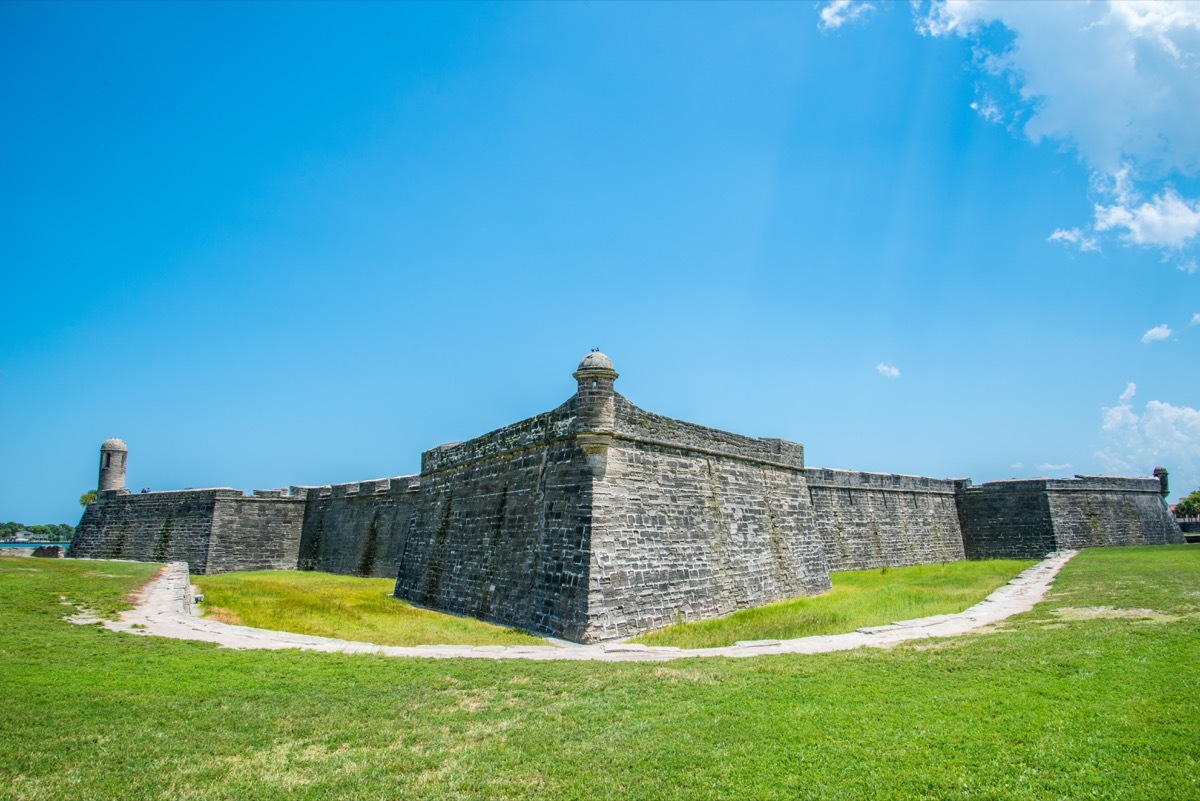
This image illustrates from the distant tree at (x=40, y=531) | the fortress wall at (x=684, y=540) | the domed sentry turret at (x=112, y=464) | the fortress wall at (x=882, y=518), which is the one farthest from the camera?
the distant tree at (x=40, y=531)

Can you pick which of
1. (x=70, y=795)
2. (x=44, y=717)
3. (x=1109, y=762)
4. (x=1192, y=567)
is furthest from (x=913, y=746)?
(x=1192, y=567)

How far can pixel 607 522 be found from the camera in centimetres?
1285

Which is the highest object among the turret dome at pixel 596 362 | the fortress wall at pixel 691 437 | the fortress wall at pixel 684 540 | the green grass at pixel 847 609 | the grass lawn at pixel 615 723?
the turret dome at pixel 596 362

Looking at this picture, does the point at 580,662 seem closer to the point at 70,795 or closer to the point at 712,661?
the point at 712,661

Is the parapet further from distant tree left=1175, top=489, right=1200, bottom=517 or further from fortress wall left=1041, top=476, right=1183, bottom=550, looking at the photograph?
distant tree left=1175, top=489, right=1200, bottom=517

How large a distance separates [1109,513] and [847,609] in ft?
75.7

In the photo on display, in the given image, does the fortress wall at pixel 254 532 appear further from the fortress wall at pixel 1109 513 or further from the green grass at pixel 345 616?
the fortress wall at pixel 1109 513

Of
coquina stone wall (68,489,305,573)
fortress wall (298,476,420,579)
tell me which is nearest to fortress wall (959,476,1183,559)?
fortress wall (298,476,420,579)

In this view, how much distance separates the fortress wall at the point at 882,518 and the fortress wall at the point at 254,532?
76.7 feet

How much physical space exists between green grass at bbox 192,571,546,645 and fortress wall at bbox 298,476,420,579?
6.36m

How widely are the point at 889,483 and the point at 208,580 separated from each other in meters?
26.3

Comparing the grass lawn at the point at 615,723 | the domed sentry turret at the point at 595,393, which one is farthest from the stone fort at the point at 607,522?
the grass lawn at the point at 615,723

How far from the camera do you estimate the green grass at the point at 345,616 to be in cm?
1205

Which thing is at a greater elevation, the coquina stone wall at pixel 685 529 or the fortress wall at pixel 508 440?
the fortress wall at pixel 508 440
